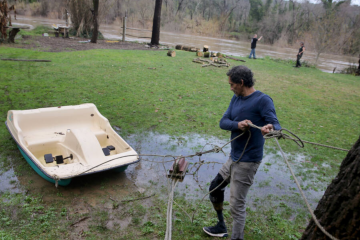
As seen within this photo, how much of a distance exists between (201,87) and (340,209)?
29.4 ft

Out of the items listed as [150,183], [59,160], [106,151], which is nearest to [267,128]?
[150,183]

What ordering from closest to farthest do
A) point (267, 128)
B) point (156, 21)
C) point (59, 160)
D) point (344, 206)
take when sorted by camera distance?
point (344, 206) < point (267, 128) < point (59, 160) < point (156, 21)

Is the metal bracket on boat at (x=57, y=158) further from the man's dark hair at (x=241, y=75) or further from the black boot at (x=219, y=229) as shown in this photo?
the man's dark hair at (x=241, y=75)

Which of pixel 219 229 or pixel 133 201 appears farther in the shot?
pixel 133 201

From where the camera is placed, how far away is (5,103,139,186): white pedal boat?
13.6ft

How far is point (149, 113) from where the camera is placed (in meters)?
7.55

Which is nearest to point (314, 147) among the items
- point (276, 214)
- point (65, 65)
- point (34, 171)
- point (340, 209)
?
point (276, 214)

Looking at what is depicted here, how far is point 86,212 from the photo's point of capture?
379 centimetres

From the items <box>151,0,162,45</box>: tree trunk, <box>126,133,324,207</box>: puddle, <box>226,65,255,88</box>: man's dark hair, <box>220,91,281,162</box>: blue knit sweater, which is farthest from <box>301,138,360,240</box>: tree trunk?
<box>151,0,162,45</box>: tree trunk

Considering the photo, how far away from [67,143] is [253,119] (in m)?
3.43

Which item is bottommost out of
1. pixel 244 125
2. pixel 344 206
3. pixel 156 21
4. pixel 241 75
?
pixel 344 206

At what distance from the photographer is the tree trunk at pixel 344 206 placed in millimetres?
1812

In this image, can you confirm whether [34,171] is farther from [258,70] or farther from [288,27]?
[288,27]

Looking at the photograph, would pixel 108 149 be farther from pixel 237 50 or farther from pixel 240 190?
pixel 237 50
